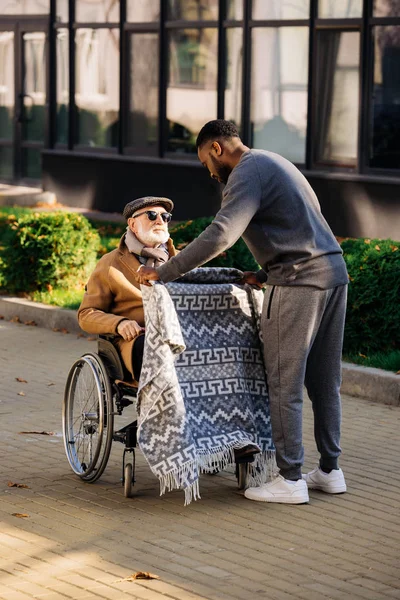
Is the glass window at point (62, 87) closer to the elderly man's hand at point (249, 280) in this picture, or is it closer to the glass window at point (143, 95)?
the glass window at point (143, 95)

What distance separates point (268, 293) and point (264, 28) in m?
12.0

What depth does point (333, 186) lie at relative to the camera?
16.7m

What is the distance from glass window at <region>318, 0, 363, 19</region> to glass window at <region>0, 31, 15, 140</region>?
8.46 m

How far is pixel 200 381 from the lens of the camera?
661cm

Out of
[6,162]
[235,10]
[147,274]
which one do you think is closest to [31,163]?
[6,162]

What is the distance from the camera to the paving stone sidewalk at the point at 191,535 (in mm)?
5250

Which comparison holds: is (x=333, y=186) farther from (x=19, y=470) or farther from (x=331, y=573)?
(x=331, y=573)

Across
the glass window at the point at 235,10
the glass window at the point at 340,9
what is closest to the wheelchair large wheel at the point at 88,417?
the glass window at the point at 340,9

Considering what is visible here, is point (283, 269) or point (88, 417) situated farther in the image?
point (88, 417)

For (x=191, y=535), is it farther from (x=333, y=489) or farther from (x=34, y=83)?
(x=34, y=83)

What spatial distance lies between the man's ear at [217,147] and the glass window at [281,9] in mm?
A: 11268

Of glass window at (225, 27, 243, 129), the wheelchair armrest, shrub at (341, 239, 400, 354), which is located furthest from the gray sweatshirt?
glass window at (225, 27, 243, 129)

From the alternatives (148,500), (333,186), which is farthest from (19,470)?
(333,186)

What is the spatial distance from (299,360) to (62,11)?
1626 centimetres
